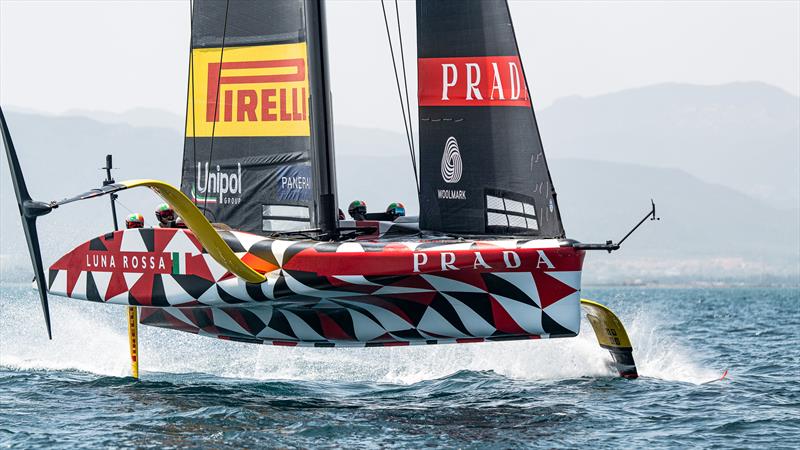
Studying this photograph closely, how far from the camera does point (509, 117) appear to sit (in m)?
11.7

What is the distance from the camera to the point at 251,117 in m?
12.8

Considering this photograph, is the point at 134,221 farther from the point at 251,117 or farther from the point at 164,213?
the point at 251,117

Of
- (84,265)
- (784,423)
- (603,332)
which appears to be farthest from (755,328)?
(84,265)

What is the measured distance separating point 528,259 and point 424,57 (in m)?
2.52

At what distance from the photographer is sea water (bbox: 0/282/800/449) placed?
959 centimetres

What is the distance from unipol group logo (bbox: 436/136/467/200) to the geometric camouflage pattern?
0.81 metres

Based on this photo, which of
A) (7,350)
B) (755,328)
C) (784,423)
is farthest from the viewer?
(755,328)

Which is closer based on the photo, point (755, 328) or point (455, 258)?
point (455, 258)

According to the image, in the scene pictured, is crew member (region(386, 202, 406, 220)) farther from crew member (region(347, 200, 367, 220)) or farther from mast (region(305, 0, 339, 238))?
mast (region(305, 0, 339, 238))

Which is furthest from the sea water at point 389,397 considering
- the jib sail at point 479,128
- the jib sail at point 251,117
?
the jib sail at point 251,117

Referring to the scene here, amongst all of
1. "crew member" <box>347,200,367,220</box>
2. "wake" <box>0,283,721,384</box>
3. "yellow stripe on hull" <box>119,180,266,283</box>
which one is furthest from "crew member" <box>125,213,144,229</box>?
"crew member" <box>347,200,367,220</box>

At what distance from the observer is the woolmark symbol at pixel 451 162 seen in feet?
38.6

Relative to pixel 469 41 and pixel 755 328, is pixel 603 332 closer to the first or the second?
pixel 469 41

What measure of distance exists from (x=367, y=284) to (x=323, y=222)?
154cm
